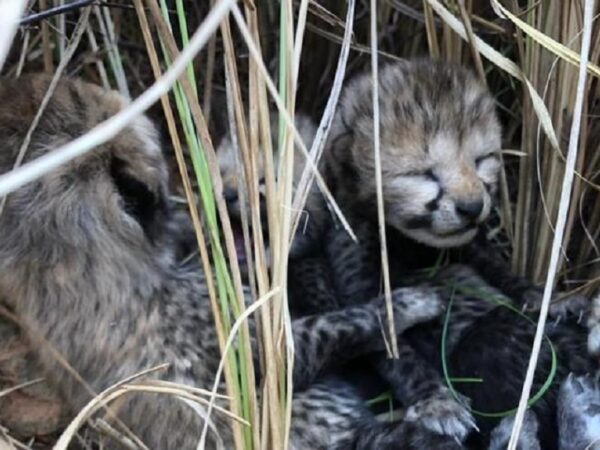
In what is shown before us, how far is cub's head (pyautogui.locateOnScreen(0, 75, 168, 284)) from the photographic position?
2.01m

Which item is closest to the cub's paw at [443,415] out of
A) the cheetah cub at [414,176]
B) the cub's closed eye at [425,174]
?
the cheetah cub at [414,176]

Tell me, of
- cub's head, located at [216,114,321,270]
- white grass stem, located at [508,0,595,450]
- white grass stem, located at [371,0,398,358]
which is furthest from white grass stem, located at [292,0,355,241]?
white grass stem, located at [508,0,595,450]

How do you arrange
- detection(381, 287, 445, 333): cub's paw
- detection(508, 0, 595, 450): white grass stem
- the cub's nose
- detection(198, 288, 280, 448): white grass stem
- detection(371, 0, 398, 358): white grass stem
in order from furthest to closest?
detection(381, 287, 445, 333): cub's paw, the cub's nose, detection(371, 0, 398, 358): white grass stem, detection(508, 0, 595, 450): white grass stem, detection(198, 288, 280, 448): white grass stem

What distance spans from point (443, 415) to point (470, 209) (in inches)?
16.3

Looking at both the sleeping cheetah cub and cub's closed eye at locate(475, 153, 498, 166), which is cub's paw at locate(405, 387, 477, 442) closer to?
the sleeping cheetah cub

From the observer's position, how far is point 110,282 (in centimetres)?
210

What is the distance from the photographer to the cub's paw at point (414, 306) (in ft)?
7.93

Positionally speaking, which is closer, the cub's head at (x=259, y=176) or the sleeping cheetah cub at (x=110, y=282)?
the sleeping cheetah cub at (x=110, y=282)

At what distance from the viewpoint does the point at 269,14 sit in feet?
9.54

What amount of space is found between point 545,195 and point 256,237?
3.11 ft

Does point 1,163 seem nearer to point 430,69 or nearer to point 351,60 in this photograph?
point 430,69

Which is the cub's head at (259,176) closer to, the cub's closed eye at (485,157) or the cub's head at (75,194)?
the cub's head at (75,194)

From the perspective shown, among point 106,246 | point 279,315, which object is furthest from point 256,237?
point 106,246

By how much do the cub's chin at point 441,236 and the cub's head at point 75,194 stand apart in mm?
602
